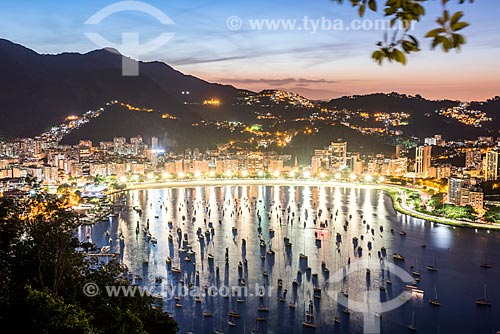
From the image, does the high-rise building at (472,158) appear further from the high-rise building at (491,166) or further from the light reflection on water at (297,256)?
the light reflection on water at (297,256)

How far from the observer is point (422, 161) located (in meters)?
23.5

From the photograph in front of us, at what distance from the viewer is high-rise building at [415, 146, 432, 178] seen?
76.1 ft

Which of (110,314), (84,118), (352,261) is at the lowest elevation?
(352,261)

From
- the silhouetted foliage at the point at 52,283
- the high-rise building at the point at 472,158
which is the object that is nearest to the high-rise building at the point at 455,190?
the high-rise building at the point at 472,158

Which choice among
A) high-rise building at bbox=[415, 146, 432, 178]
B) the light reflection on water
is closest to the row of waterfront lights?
high-rise building at bbox=[415, 146, 432, 178]

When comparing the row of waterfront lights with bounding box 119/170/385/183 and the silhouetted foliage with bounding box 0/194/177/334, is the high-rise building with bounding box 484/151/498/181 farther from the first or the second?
the silhouetted foliage with bounding box 0/194/177/334

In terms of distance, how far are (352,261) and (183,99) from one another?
37.7 metres

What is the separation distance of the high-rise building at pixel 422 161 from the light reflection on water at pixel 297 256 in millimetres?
5918

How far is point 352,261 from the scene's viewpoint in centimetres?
982

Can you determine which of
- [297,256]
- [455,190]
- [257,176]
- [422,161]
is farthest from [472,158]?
[297,256]

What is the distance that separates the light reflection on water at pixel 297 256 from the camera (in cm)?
691

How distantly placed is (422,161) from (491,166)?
335 cm

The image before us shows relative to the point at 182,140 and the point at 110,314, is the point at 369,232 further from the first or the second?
the point at 182,140

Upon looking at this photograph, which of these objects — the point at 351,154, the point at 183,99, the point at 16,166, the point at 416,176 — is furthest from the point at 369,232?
the point at 183,99
